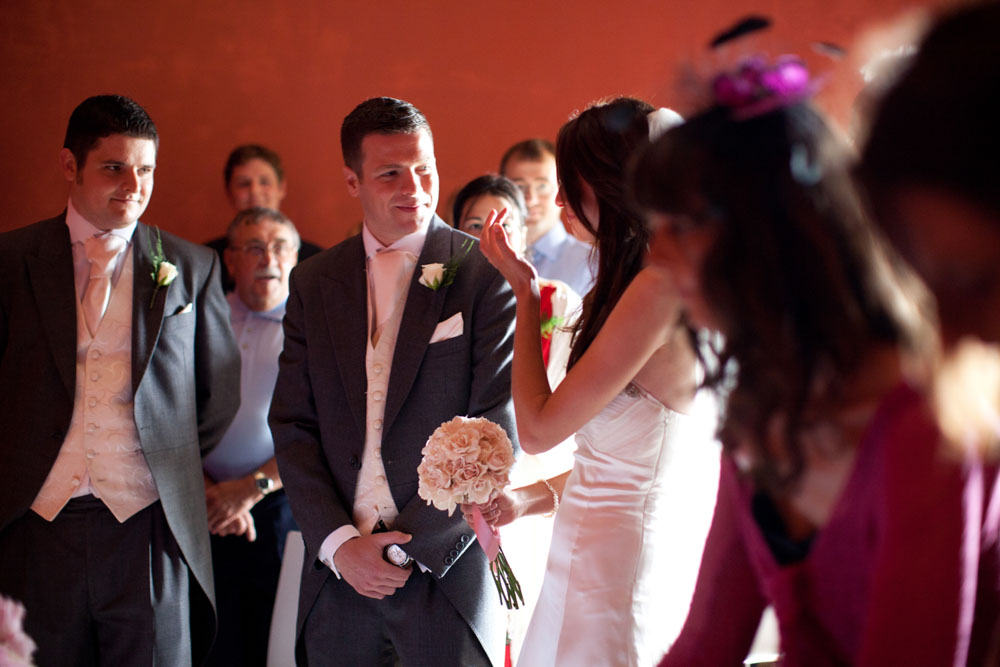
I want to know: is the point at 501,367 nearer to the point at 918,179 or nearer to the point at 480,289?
the point at 480,289

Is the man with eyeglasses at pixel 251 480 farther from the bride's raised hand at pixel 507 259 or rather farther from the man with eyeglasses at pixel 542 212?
the bride's raised hand at pixel 507 259

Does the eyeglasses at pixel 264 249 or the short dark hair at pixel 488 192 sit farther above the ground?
the short dark hair at pixel 488 192

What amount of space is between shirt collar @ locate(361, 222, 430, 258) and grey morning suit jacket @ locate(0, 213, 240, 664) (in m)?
0.68

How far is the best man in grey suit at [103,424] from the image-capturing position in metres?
2.48

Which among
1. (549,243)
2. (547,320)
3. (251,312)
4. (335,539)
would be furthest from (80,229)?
(549,243)

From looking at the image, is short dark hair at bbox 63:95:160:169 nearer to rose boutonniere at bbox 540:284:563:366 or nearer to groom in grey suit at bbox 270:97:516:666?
groom in grey suit at bbox 270:97:516:666

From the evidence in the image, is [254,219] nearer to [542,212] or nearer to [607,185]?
[542,212]

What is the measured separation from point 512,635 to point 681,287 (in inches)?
86.1

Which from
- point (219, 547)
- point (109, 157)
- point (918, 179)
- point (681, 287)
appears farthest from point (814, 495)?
point (219, 547)

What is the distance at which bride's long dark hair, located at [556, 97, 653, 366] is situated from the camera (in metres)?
1.88

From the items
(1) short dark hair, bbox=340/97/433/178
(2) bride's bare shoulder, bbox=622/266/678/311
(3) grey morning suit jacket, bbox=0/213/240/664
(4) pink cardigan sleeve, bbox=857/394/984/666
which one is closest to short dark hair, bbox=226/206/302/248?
(3) grey morning suit jacket, bbox=0/213/240/664

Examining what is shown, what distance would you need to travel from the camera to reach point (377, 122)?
2.49 metres

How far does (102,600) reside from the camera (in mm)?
2525

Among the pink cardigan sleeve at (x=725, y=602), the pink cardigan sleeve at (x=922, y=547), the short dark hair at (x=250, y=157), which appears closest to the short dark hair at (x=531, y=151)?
the short dark hair at (x=250, y=157)
